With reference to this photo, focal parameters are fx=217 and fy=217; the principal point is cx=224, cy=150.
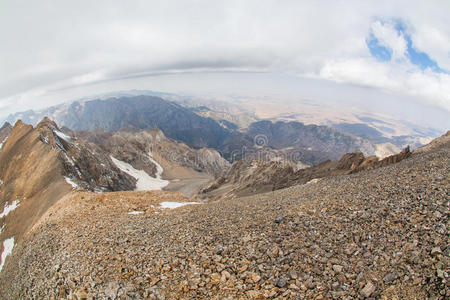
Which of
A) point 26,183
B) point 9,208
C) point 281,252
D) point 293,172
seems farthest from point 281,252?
point 26,183

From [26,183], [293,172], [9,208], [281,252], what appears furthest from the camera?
[293,172]

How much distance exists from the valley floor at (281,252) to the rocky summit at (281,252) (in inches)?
1.8

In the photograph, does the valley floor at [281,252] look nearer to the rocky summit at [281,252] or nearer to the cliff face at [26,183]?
the rocky summit at [281,252]

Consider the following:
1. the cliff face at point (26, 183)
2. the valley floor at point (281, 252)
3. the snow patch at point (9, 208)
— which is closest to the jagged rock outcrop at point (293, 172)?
the valley floor at point (281, 252)

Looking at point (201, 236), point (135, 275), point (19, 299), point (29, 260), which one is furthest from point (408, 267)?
point (29, 260)

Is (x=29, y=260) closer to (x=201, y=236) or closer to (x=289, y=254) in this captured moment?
(x=201, y=236)

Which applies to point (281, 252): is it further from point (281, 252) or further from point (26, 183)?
point (26, 183)

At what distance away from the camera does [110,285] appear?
10453 millimetres

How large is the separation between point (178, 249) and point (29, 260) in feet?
54.6

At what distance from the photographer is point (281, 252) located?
35.8 feet

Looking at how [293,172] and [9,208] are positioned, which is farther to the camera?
[293,172]

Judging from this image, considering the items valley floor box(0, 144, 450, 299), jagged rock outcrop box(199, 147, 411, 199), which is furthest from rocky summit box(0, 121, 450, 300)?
jagged rock outcrop box(199, 147, 411, 199)

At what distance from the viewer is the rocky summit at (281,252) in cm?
845

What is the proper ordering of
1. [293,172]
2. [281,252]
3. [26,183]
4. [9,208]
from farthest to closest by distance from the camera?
[293,172]
[26,183]
[9,208]
[281,252]
